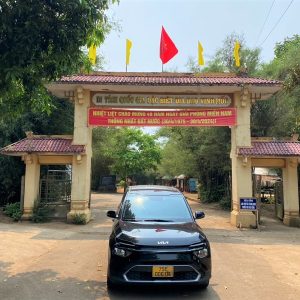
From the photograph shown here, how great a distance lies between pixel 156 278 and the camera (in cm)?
584

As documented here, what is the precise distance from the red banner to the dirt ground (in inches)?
164

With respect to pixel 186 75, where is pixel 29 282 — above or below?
below

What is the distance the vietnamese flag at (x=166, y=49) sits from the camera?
16812mm

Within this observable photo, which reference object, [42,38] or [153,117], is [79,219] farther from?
[42,38]

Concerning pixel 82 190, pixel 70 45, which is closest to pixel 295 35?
pixel 82 190

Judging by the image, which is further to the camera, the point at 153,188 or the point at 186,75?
the point at 186,75

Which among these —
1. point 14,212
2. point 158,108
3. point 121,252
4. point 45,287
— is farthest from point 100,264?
point 14,212

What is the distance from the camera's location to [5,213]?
17.0 metres

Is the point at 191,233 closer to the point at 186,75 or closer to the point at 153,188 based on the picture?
the point at 153,188

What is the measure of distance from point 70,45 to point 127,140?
39.6m

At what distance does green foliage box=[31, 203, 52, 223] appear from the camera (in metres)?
15.6

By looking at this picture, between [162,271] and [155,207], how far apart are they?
1760 millimetres

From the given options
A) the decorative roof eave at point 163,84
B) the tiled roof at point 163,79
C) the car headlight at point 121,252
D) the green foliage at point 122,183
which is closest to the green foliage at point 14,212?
the decorative roof eave at point 163,84

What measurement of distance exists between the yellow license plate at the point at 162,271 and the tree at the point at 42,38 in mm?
3625
